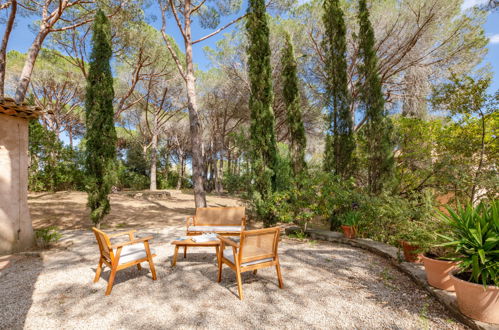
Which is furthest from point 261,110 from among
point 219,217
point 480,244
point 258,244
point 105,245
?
point 480,244

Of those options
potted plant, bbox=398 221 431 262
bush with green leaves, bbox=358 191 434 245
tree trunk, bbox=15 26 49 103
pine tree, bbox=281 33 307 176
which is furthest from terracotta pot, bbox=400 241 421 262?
tree trunk, bbox=15 26 49 103

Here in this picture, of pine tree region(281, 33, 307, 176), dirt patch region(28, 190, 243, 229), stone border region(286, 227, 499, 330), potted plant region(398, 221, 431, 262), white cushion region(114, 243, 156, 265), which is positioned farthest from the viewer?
dirt patch region(28, 190, 243, 229)

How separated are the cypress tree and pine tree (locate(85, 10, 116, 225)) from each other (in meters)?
3.82

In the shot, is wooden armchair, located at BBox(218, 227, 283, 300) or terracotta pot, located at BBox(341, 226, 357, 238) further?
terracotta pot, located at BBox(341, 226, 357, 238)

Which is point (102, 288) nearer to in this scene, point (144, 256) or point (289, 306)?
point (144, 256)

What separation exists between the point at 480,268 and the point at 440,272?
560 mm

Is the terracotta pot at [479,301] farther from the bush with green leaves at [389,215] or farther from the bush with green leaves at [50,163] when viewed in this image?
the bush with green leaves at [50,163]

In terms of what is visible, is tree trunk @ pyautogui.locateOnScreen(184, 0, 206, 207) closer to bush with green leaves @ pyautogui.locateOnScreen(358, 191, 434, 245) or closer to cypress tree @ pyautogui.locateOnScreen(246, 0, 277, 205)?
cypress tree @ pyautogui.locateOnScreen(246, 0, 277, 205)

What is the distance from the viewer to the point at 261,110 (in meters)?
5.95

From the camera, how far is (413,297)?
2572 mm

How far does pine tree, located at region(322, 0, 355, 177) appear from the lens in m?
5.99

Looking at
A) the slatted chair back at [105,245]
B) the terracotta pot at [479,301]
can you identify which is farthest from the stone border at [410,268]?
the slatted chair back at [105,245]

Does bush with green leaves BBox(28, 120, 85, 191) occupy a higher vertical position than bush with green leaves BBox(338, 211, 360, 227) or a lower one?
higher

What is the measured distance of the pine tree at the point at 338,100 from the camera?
5.99 m
